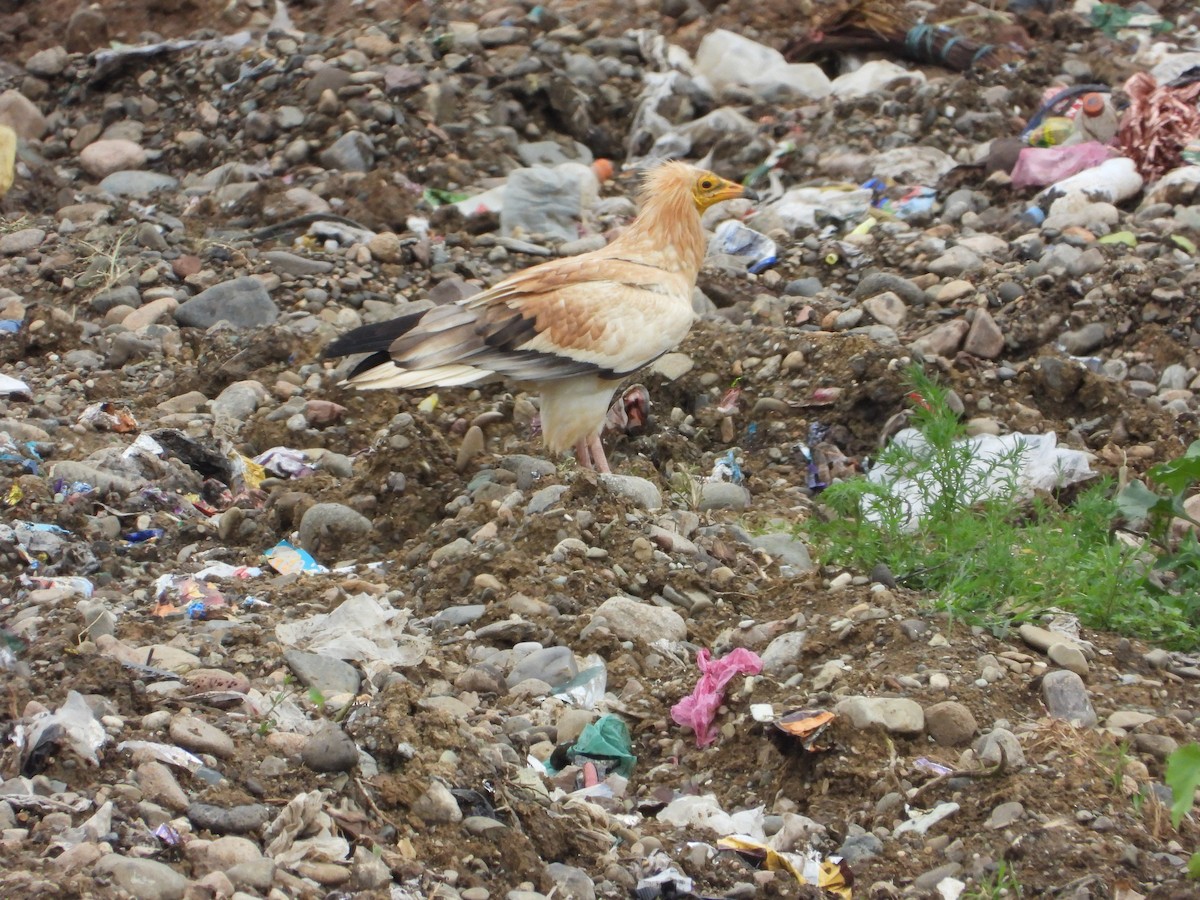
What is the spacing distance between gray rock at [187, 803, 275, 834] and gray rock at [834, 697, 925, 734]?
1.57 meters

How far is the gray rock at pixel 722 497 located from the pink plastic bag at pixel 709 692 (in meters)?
1.58

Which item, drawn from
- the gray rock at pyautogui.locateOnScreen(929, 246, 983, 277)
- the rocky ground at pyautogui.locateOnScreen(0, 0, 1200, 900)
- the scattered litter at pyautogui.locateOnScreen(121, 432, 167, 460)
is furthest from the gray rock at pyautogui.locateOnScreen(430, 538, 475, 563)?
the gray rock at pyautogui.locateOnScreen(929, 246, 983, 277)

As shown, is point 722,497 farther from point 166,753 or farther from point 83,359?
point 83,359

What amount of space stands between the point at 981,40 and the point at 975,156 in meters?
2.41

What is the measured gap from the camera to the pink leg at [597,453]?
20.4 ft

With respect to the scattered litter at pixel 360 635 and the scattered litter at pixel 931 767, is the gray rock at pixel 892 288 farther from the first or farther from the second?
the scattered litter at pixel 931 767

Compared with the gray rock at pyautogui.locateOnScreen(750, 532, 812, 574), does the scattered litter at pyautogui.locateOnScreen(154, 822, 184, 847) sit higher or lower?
higher

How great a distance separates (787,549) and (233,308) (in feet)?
13.1

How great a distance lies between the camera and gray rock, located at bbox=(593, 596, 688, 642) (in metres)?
4.73

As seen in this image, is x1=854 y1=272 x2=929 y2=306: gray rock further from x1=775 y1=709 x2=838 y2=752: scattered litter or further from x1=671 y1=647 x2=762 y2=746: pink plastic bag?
x1=775 y1=709 x2=838 y2=752: scattered litter

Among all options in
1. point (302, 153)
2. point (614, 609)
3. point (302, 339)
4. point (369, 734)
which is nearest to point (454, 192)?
point (302, 153)

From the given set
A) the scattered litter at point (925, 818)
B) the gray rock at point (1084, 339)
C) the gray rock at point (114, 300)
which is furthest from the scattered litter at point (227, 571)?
the gray rock at point (1084, 339)

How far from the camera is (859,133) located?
10.6 meters

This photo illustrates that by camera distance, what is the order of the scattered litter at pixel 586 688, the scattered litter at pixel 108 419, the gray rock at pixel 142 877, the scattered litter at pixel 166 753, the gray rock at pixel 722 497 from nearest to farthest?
the gray rock at pixel 142 877, the scattered litter at pixel 166 753, the scattered litter at pixel 586 688, the gray rock at pixel 722 497, the scattered litter at pixel 108 419
